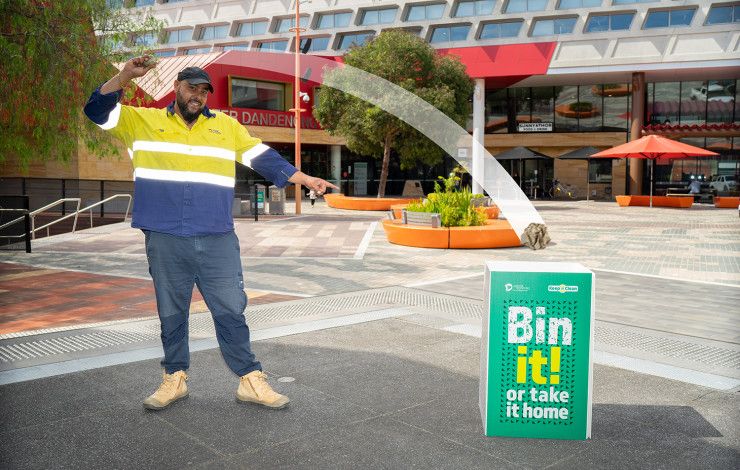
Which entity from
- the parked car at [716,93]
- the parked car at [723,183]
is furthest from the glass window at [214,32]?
the parked car at [723,183]

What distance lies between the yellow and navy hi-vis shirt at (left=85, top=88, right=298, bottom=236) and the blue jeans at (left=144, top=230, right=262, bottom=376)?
94 mm

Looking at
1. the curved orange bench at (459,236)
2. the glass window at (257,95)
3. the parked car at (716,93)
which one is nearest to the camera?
the curved orange bench at (459,236)

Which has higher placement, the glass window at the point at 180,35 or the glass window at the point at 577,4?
the glass window at the point at 180,35

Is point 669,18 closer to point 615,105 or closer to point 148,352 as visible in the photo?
point 615,105

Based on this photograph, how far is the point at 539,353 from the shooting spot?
12.6 feet

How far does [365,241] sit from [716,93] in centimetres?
2889

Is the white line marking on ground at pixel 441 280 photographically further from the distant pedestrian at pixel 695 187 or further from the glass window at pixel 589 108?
the glass window at pixel 589 108

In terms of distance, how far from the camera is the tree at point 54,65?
1037 centimetres

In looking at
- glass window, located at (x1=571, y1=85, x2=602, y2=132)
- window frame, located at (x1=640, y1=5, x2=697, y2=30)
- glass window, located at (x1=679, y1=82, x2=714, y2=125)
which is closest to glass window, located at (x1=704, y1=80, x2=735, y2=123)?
glass window, located at (x1=679, y1=82, x2=714, y2=125)

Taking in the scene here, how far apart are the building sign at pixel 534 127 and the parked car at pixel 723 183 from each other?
9.19 m

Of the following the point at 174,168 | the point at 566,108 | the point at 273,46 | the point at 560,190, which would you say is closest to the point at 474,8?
the point at 566,108

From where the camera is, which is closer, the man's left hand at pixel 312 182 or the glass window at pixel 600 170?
the man's left hand at pixel 312 182

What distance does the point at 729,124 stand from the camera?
34.1 meters

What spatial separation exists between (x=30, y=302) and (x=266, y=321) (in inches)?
117
